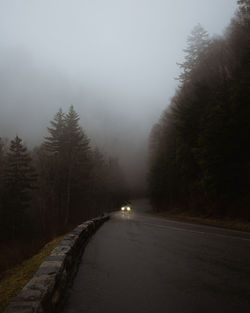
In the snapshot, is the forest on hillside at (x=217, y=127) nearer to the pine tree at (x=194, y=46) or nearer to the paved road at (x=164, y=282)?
the pine tree at (x=194, y=46)

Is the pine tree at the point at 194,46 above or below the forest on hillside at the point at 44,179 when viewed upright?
above

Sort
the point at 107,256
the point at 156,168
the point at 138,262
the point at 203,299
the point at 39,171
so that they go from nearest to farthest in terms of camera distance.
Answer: the point at 203,299 → the point at 138,262 → the point at 107,256 → the point at 39,171 → the point at 156,168

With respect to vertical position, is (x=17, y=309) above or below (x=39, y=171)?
below

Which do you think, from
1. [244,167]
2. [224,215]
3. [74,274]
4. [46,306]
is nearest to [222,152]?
[244,167]

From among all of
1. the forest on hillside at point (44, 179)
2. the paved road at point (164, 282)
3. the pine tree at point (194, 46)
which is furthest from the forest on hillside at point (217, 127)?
the forest on hillside at point (44, 179)

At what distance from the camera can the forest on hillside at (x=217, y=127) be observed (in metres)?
20.5

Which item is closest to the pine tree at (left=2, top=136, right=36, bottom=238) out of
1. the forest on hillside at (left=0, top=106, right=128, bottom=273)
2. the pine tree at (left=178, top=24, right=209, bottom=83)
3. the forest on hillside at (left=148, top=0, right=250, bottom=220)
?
the forest on hillside at (left=0, top=106, right=128, bottom=273)

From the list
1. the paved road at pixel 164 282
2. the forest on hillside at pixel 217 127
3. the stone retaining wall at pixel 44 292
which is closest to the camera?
the stone retaining wall at pixel 44 292

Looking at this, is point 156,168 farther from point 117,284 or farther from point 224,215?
point 117,284

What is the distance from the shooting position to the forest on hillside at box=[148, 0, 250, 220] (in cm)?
2053

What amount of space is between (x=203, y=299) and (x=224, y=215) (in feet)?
65.6

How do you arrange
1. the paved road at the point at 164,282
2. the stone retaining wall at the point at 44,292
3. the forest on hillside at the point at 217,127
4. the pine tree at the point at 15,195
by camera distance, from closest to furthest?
the stone retaining wall at the point at 44,292, the paved road at the point at 164,282, the forest on hillside at the point at 217,127, the pine tree at the point at 15,195

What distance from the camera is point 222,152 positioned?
68.2 feet

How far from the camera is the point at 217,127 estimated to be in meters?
20.8
